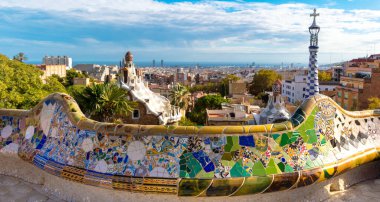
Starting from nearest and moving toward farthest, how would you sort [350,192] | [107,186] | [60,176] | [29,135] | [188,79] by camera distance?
[107,186], [60,176], [350,192], [29,135], [188,79]

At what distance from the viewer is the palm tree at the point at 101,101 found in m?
14.6

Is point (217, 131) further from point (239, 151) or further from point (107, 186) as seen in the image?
point (107, 186)

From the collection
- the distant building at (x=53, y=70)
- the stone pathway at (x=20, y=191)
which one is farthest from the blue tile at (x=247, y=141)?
the distant building at (x=53, y=70)

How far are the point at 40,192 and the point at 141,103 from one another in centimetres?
1427

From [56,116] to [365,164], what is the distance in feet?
18.3

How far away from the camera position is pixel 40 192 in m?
5.76

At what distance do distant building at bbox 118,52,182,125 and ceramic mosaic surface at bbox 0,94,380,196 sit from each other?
1419cm

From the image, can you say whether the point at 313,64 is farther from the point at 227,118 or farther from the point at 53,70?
the point at 53,70

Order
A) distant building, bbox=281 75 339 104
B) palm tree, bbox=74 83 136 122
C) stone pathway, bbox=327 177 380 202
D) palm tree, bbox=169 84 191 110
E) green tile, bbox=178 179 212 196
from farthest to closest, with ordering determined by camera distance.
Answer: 1. distant building, bbox=281 75 339 104
2. palm tree, bbox=169 84 191 110
3. palm tree, bbox=74 83 136 122
4. stone pathway, bbox=327 177 380 202
5. green tile, bbox=178 179 212 196

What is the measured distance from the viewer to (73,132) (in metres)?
5.50

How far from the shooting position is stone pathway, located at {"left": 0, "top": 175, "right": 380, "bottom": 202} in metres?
5.49

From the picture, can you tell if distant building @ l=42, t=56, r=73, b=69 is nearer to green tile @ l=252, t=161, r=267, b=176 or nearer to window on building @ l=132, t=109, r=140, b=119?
window on building @ l=132, t=109, r=140, b=119

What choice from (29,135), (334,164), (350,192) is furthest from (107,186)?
(350,192)

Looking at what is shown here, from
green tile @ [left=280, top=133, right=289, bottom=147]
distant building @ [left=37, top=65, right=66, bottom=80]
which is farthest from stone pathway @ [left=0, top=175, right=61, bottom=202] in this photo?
distant building @ [left=37, top=65, right=66, bottom=80]
